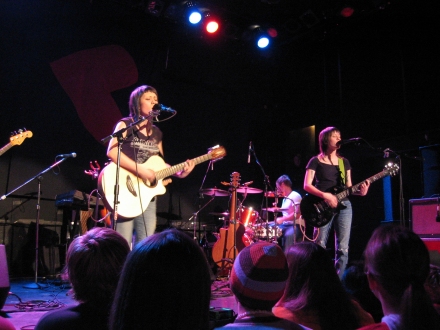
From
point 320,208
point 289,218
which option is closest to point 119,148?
point 320,208

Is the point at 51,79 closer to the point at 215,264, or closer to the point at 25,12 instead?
the point at 25,12

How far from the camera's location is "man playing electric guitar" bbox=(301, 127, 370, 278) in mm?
6004

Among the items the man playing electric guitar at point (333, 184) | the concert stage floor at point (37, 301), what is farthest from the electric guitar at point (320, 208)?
the concert stage floor at point (37, 301)

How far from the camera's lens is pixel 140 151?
4844 mm

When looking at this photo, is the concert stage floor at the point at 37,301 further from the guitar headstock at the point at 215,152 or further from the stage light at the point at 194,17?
the stage light at the point at 194,17

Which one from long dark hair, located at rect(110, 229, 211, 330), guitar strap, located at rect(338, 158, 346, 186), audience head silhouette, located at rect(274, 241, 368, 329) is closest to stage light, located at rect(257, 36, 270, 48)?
guitar strap, located at rect(338, 158, 346, 186)

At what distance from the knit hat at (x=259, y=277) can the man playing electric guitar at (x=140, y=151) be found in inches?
119

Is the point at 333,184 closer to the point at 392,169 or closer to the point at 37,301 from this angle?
the point at 392,169

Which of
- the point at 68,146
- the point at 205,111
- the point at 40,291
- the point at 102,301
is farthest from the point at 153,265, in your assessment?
the point at 205,111

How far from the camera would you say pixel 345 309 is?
2084mm

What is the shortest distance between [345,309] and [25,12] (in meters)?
8.35

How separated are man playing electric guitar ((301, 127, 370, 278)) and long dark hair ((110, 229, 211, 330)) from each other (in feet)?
16.7

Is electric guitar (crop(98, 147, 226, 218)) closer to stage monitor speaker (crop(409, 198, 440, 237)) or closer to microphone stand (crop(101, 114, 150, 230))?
microphone stand (crop(101, 114, 150, 230))

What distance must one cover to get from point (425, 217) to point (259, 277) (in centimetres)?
500
